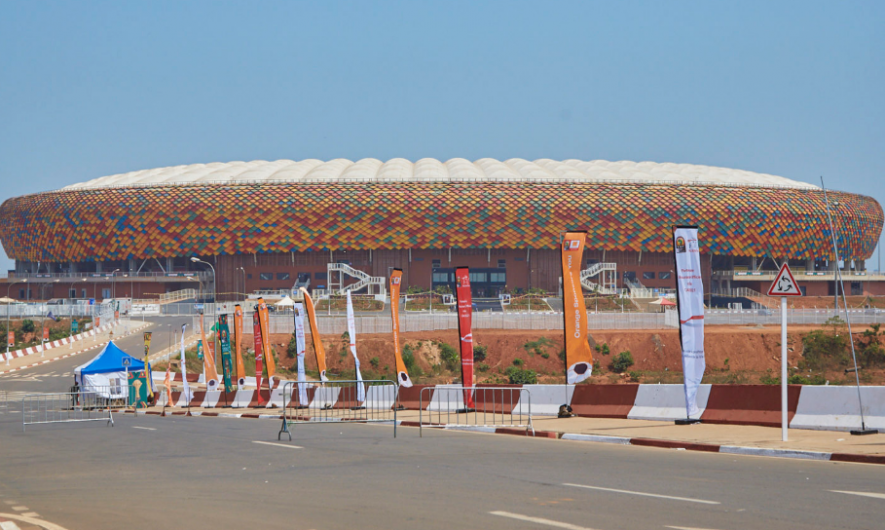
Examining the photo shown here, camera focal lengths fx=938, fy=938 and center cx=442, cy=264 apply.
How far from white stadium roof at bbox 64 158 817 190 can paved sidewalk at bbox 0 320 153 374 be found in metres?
36.0

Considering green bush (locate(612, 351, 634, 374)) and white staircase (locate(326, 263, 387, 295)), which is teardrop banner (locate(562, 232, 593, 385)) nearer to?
green bush (locate(612, 351, 634, 374))

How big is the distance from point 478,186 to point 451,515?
9924 centimetres

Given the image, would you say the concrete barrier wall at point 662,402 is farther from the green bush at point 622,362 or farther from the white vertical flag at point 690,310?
the green bush at point 622,362

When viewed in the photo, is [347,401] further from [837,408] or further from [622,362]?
[622,362]

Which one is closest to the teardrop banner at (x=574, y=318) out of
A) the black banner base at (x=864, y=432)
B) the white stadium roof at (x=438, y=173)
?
the black banner base at (x=864, y=432)

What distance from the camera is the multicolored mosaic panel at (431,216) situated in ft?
352

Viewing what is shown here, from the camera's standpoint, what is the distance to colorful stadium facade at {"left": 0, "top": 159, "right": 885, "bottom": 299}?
353ft

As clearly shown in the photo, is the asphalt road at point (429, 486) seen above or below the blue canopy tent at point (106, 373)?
below

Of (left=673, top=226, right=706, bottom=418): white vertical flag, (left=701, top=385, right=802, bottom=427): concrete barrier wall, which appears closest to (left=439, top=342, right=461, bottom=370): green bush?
(left=673, top=226, right=706, bottom=418): white vertical flag

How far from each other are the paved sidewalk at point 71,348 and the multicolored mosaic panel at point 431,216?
29627 mm

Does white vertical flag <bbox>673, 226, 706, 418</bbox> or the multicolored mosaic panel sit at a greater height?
the multicolored mosaic panel

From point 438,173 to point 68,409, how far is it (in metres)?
83.2

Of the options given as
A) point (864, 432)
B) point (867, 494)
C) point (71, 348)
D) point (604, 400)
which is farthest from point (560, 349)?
point (867, 494)

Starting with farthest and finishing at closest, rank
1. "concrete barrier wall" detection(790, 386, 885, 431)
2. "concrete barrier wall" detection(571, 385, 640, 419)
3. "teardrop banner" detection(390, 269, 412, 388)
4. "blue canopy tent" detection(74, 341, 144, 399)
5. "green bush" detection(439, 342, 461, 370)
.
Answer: "green bush" detection(439, 342, 461, 370)
"blue canopy tent" detection(74, 341, 144, 399)
"teardrop banner" detection(390, 269, 412, 388)
"concrete barrier wall" detection(571, 385, 640, 419)
"concrete barrier wall" detection(790, 386, 885, 431)
